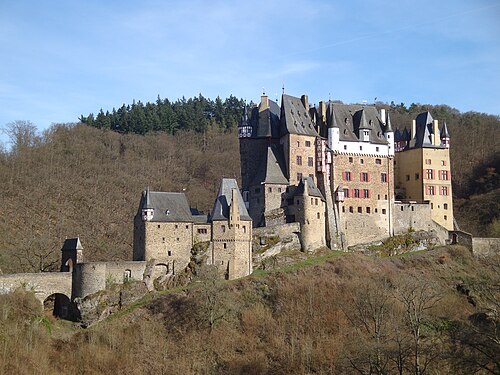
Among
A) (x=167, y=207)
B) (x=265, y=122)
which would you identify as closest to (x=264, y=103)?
(x=265, y=122)

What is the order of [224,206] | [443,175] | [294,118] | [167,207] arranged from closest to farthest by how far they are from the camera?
[167,207]
[224,206]
[294,118]
[443,175]

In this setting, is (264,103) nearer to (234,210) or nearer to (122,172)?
(234,210)

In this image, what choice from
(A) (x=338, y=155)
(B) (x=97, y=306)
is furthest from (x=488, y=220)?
(B) (x=97, y=306)

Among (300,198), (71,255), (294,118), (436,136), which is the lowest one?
(71,255)

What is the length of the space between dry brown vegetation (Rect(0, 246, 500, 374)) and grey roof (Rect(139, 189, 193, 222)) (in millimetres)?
4962

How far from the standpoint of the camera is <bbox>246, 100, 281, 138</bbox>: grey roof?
193 ft

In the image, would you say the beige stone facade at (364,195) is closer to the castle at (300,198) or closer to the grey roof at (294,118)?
the castle at (300,198)

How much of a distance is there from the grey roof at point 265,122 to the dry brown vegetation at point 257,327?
12.4 meters

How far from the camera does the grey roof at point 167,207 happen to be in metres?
50.1

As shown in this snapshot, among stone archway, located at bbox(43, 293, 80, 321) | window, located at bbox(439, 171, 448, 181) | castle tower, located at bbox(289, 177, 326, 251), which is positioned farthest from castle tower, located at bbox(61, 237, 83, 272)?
window, located at bbox(439, 171, 448, 181)

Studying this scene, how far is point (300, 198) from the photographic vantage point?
5525 cm

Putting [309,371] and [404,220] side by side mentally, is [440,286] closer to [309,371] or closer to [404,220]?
[404,220]

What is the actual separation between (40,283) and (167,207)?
957 centimetres

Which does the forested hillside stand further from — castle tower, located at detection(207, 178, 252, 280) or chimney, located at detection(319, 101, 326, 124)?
chimney, located at detection(319, 101, 326, 124)
